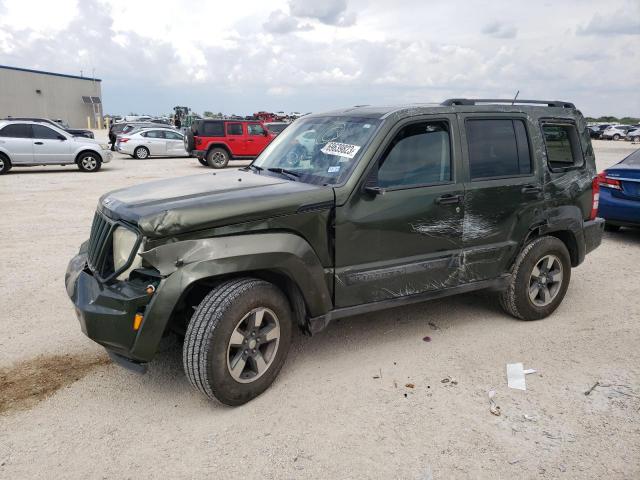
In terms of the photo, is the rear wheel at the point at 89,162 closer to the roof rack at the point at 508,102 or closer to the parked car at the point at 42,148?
the parked car at the point at 42,148

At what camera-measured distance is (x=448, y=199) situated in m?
3.91

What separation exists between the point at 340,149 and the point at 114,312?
193 cm

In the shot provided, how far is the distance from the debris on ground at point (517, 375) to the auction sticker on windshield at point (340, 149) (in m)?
1.95

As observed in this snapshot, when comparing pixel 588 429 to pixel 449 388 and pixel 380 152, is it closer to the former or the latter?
pixel 449 388

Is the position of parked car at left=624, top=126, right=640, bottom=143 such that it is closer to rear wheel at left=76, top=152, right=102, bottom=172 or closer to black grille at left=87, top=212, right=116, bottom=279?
rear wheel at left=76, top=152, right=102, bottom=172

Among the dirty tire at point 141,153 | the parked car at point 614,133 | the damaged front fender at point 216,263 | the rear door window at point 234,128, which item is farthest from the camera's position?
the parked car at point 614,133

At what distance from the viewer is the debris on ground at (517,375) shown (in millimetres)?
3572

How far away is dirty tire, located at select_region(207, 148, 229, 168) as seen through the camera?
732 inches

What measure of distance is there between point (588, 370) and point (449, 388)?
3.72ft

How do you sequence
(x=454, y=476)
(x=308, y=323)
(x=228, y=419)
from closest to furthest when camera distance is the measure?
(x=454, y=476)
(x=228, y=419)
(x=308, y=323)

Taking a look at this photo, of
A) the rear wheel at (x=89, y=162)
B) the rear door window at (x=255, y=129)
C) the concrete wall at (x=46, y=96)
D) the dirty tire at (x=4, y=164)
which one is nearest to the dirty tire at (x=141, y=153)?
the rear wheel at (x=89, y=162)

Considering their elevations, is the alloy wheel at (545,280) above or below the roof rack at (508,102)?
below

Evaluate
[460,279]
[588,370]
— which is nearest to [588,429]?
[588,370]

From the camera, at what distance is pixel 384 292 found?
3.77 m
